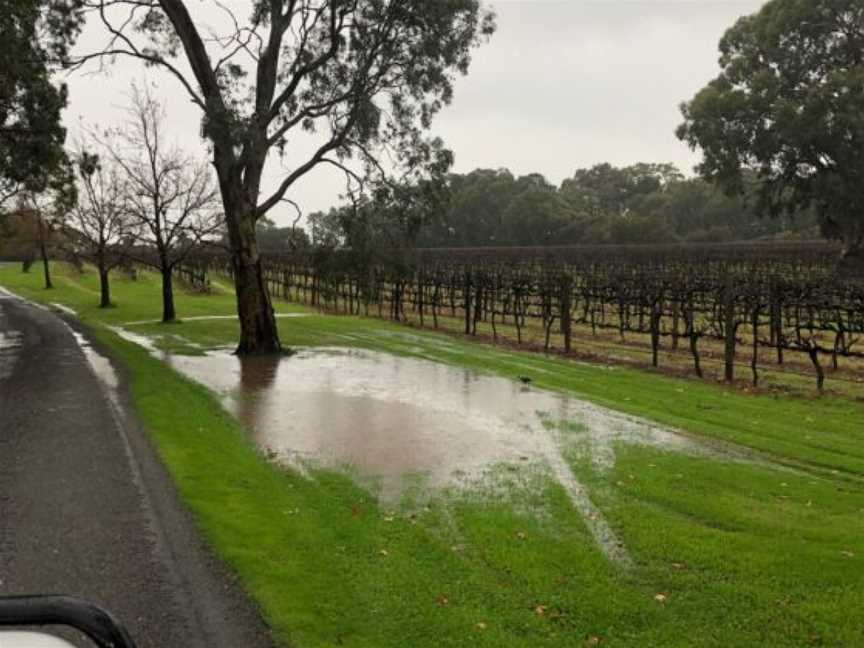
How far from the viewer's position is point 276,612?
17.4 ft

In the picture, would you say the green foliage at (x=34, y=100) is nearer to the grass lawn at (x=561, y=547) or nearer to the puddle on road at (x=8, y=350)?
the puddle on road at (x=8, y=350)

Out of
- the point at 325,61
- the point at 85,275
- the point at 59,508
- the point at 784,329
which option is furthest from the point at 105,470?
the point at 85,275

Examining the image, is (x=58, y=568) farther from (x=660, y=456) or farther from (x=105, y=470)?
(x=660, y=456)

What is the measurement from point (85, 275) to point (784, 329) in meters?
52.7

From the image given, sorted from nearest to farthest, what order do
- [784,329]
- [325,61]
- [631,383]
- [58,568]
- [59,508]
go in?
[58,568]
[59,508]
[631,383]
[325,61]
[784,329]

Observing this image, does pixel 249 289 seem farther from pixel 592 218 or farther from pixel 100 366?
pixel 592 218

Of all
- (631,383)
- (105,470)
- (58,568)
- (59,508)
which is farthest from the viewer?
(631,383)

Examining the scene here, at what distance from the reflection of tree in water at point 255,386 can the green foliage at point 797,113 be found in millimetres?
37454

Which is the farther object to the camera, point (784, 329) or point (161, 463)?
point (784, 329)

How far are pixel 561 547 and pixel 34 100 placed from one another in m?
20.0

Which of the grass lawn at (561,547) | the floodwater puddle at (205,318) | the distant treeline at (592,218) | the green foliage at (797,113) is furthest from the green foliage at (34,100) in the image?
the green foliage at (797,113)

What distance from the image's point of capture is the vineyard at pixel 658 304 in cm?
1847

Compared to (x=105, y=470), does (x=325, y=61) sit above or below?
above

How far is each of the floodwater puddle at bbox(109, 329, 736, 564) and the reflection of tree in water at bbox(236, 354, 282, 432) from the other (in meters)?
0.02
